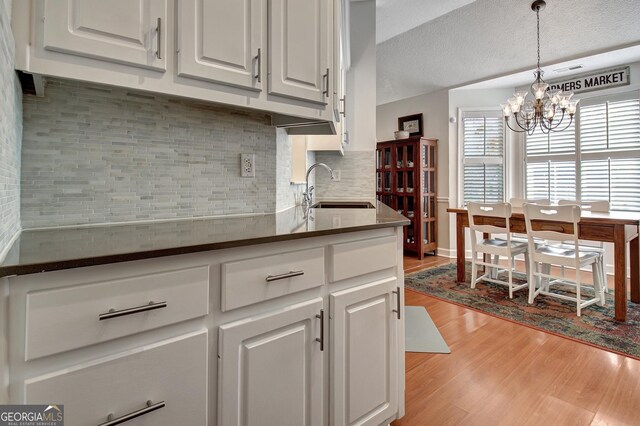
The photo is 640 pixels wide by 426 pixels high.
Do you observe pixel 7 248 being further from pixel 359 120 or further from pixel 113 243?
pixel 359 120

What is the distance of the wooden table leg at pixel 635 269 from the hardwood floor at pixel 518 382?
4.74 ft

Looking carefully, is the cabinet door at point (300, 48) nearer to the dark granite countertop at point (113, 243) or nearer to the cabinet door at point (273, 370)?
the dark granite countertop at point (113, 243)

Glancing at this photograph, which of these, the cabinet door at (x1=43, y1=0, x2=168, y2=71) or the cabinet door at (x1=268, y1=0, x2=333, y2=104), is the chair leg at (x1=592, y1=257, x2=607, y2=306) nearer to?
the cabinet door at (x1=268, y1=0, x2=333, y2=104)

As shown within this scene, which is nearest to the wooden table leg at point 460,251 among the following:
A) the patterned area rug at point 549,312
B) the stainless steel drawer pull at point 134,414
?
the patterned area rug at point 549,312

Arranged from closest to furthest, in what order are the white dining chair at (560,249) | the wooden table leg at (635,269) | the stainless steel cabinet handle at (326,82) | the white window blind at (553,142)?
the stainless steel cabinet handle at (326,82) < the white dining chair at (560,249) < the wooden table leg at (635,269) < the white window blind at (553,142)

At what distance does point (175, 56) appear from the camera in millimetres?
1062

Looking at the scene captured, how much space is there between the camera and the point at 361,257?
4.03ft

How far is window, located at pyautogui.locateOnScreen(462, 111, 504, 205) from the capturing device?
16.4ft

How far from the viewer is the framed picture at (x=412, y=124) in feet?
18.2

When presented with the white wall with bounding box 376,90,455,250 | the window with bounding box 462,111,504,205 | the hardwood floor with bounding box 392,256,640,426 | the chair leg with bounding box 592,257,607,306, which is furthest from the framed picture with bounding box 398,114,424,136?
the hardwood floor with bounding box 392,256,640,426

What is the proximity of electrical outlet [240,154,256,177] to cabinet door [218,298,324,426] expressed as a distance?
831mm

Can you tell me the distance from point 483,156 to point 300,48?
447 cm

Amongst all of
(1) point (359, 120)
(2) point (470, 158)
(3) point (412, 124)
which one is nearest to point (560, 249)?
(2) point (470, 158)

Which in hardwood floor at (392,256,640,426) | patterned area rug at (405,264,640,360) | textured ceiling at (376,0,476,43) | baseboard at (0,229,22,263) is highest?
textured ceiling at (376,0,476,43)
